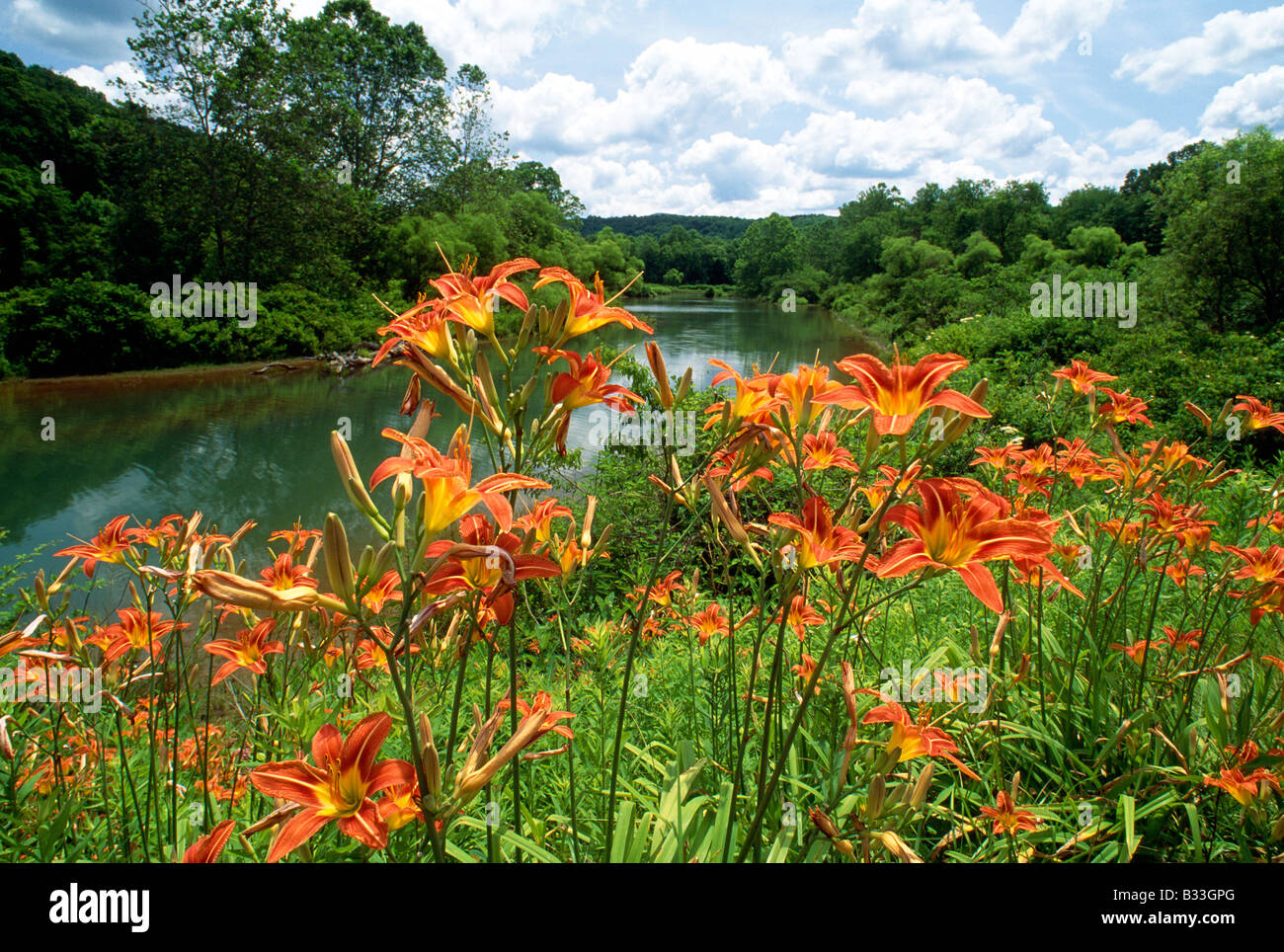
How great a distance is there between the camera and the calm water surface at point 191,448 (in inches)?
284

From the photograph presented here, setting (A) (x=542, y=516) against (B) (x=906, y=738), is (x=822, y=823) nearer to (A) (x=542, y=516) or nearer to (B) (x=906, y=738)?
(B) (x=906, y=738)

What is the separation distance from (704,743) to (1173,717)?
4.59 feet

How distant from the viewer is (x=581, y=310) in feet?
3.89

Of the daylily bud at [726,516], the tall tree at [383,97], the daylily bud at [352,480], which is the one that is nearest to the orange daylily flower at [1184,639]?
the daylily bud at [726,516]

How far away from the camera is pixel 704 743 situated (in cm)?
194

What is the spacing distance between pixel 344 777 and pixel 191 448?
11153 millimetres

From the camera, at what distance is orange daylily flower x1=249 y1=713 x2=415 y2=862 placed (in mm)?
778

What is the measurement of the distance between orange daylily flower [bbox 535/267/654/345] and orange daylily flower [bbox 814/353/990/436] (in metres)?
0.37

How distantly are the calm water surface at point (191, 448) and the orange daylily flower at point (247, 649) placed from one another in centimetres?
327

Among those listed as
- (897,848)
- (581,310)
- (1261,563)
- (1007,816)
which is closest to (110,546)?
(581,310)

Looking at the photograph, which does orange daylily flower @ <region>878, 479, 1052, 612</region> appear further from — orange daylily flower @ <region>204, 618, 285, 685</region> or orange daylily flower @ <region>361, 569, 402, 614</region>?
orange daylily flower @ <region>204, 618, 285, 685</region>

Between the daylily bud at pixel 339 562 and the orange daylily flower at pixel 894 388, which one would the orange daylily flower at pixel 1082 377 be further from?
the daylily bud at pixel 339 562

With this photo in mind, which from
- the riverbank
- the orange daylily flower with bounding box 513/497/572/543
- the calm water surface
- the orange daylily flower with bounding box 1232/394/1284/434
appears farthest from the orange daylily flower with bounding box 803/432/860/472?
the riverbank

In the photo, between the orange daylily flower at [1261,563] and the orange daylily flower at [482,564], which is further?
the orange daylily flower at [1261,563]
